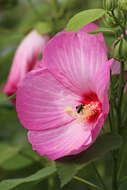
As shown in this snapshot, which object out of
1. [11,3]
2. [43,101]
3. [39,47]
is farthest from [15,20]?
[43,101]

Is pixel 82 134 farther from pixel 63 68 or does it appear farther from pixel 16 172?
pixel 16 172

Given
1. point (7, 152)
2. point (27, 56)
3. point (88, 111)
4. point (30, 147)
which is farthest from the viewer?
point (30, 147)

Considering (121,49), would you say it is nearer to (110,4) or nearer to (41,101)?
(110,4)

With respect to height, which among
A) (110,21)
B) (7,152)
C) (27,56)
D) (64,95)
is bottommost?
(7,152)

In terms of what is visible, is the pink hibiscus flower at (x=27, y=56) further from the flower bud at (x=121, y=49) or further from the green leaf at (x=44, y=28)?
the flower bud at (x=121, y=49)

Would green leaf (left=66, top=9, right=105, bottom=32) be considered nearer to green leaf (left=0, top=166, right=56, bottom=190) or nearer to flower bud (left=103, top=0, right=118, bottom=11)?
flower bud (left=103, top=0, right=118, bottom=11)

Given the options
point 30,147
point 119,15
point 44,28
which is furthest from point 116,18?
point 30,147

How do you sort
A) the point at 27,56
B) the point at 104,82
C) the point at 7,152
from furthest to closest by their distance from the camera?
the point at 27,56, the point at 7,152, the point at 104,82
